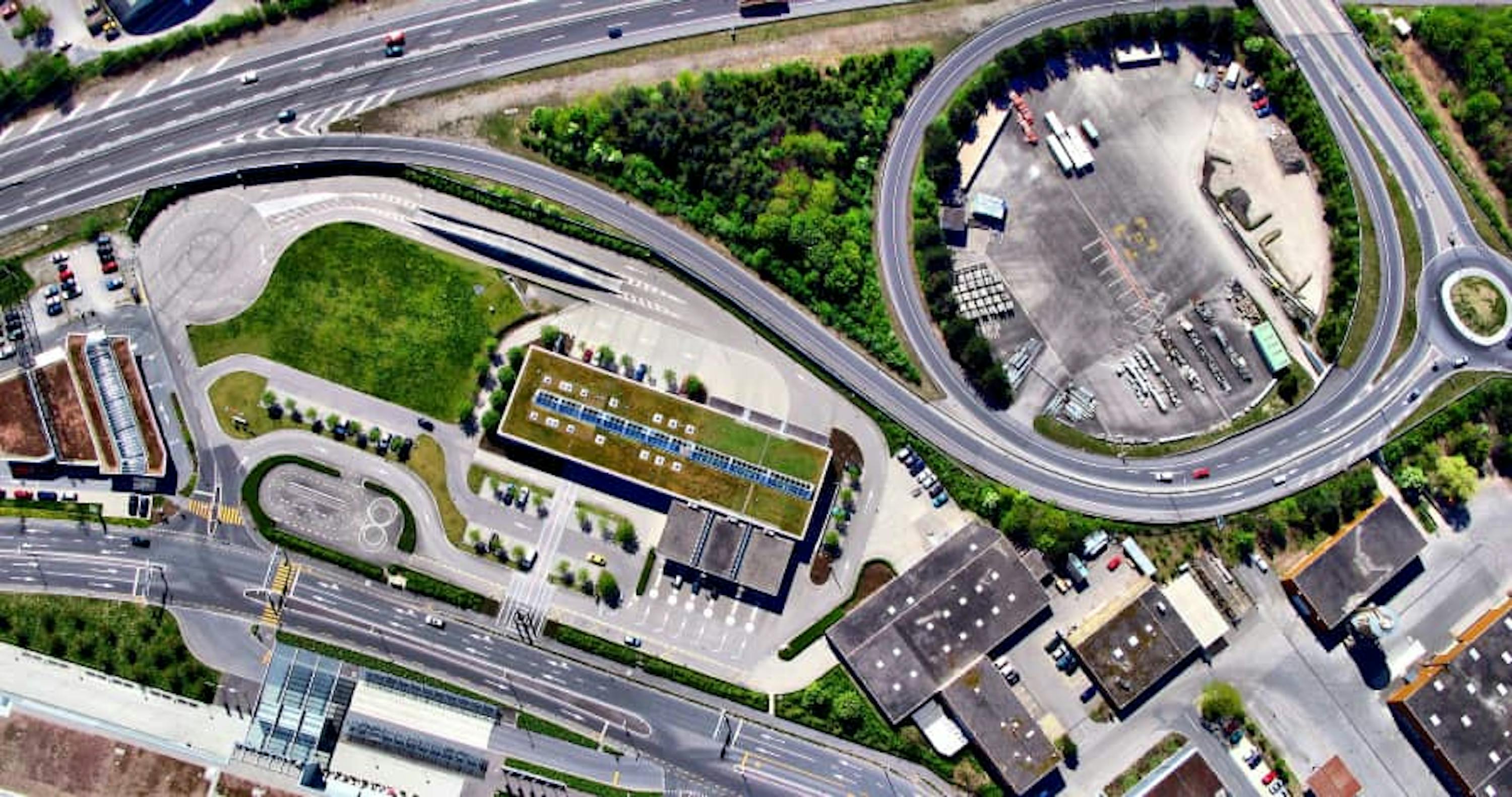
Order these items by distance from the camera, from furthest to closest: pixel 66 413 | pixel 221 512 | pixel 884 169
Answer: pixel 884 169, pixel 221 512, pixel 66 413

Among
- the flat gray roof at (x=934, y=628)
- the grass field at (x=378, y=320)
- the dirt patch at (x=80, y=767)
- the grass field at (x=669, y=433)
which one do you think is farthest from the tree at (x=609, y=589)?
the dirt patch at (x=80, y=767)

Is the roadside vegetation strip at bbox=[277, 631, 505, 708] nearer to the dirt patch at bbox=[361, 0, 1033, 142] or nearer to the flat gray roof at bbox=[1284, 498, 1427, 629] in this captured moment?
the dirt patch at bbox=[361, 0, 1033, 142]

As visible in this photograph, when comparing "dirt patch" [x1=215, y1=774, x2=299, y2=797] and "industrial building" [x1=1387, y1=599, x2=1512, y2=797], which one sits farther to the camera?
"industrial building" [x1=1387, y1=599, x2=1512, y2=797]

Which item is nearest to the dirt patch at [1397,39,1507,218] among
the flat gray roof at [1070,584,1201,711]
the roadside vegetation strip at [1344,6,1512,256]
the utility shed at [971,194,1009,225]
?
the roadside vegetation strip at [1344,6,1512,256]

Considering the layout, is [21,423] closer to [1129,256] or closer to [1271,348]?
[1129,256]

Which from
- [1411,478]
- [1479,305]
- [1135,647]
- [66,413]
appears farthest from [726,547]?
[1479,305]

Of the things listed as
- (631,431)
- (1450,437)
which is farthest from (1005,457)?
(1450,437)

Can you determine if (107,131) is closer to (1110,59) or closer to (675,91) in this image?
(675,91)
